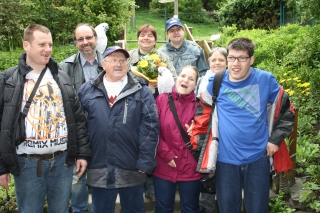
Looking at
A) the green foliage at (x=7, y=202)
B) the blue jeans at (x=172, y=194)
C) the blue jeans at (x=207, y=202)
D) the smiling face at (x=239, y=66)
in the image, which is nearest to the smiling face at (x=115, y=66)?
the smiling face at (x=239, y=66)

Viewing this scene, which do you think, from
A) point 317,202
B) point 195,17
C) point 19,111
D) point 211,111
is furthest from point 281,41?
point 195,17

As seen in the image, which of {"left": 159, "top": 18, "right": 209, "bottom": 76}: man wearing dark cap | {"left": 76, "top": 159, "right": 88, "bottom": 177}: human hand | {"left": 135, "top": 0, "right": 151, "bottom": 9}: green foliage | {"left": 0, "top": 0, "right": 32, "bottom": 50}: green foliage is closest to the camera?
{"left": 76, "top": 159, "right": 88, "bottom": 177}: human hand

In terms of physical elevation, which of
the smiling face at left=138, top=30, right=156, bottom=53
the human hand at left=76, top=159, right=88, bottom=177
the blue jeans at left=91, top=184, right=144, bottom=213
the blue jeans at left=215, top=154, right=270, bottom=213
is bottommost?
the blue jeans at left=91, top=184, right=144, bottom=213

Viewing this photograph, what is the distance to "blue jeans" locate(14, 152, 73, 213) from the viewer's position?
3311 mm

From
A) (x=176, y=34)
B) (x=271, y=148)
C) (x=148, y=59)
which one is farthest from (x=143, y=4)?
(x=271, y=148)

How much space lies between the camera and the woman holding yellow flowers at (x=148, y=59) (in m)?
4.32

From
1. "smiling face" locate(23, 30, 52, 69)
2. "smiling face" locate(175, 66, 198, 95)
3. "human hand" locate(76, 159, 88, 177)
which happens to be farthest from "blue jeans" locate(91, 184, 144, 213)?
"smiling face" locate(23, 30, 52, 69)

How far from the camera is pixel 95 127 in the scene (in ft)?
11.8

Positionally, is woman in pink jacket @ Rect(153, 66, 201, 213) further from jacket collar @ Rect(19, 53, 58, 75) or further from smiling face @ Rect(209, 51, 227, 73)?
jacket collar @ Rect(19, 53, 58, 75)

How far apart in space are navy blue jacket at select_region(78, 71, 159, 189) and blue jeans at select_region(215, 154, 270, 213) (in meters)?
0.70

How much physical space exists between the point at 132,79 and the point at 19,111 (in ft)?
3.63

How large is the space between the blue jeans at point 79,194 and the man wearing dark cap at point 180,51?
1.97 m

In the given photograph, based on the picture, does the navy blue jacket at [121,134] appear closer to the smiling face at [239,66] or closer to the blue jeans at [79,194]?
the blue jeans at [79,194]

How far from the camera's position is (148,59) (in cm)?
440
